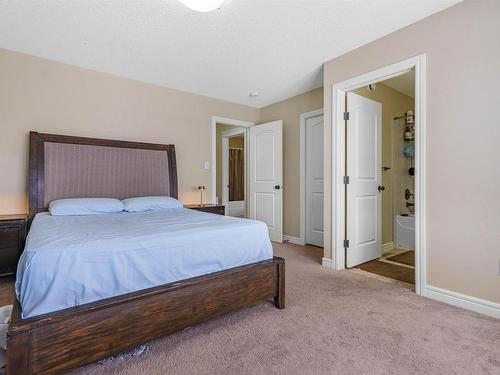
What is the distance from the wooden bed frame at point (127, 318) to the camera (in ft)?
3.83

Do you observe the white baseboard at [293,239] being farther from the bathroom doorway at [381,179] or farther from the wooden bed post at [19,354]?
the wooden bed post at [19,354]

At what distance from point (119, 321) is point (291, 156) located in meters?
3.58

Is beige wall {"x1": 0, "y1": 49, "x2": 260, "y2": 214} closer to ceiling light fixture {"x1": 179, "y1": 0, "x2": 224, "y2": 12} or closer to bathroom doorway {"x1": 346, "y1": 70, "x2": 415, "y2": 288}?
ceiling light fixture {"x1": 179, "y1": 0, "x2": 224, "y2": 12}

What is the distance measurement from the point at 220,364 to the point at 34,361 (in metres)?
0.85

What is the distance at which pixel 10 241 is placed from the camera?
8.27 feet

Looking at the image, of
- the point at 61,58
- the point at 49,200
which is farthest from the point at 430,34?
the point at 49,200

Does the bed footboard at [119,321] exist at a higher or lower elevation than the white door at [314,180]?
lower

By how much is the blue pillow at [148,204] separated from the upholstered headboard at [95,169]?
0.42 metres

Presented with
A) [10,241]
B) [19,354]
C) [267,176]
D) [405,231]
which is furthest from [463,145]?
[10,241]

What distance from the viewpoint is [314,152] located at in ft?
13.9

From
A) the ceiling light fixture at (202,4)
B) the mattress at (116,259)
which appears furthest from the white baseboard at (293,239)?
the ceiling light fixture at (202,4)

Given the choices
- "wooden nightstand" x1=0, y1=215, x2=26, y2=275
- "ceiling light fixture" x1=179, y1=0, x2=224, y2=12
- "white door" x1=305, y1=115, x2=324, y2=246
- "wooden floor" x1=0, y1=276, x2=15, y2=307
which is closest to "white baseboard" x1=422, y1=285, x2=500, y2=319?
"white door" x1=305, y1=115, x2=324, y2=246

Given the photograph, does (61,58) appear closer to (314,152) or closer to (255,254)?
(255,254)

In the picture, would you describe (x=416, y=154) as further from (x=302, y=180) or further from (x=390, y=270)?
(x=302, y=180)
